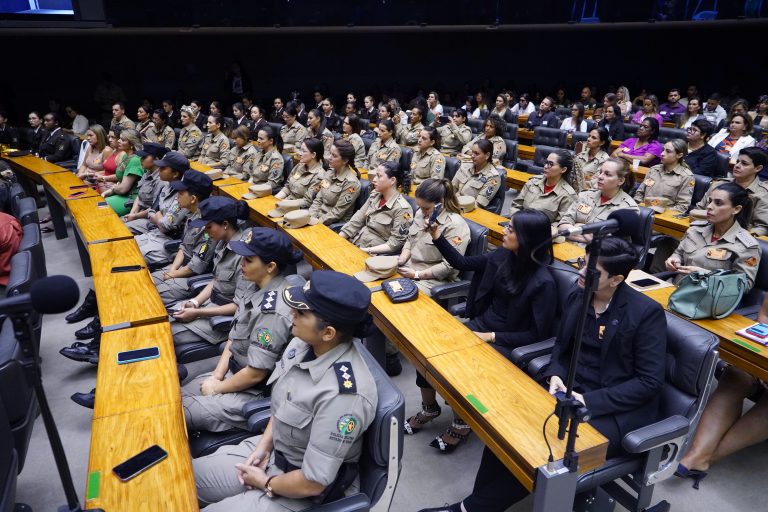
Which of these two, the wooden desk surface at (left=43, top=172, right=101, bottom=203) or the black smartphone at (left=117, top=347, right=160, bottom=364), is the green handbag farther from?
the wooden desk surface at (left=43, top=172, right=101, bottom=203)

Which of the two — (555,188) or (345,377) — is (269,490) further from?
(555,188)

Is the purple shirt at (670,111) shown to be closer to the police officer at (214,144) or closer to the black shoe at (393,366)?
the police officer at (214,144)

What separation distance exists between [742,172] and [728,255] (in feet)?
4.59

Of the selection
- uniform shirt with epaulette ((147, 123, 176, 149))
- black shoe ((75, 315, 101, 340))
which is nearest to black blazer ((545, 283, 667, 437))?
black shoe ((75, 315, 101, 340))

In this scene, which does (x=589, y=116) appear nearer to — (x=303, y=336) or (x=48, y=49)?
(x=303, y=336)

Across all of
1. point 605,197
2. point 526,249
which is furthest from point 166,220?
point 605,197

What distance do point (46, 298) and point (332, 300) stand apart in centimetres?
88

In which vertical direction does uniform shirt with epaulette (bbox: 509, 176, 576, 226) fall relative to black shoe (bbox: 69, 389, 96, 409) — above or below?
above

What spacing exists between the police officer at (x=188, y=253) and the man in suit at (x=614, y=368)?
7.49 feet

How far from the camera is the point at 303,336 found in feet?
6.15

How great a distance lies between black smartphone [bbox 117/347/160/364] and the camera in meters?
2.44

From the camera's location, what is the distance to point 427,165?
613 cm

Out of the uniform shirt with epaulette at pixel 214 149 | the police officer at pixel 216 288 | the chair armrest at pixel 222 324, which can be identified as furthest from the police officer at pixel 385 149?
the chair armrest at pixel 222 324

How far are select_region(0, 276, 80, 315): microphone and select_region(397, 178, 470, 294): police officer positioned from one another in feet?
7.64
